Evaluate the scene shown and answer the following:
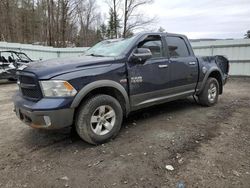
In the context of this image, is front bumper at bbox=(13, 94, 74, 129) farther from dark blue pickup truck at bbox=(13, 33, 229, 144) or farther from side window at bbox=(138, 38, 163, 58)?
side window at bbox=(138, 38, 163, 58)

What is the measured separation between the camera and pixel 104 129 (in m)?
3.64

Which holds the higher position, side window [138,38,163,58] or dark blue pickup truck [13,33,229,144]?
side window [138,38,163,58]

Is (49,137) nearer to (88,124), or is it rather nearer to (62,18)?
(88,124)

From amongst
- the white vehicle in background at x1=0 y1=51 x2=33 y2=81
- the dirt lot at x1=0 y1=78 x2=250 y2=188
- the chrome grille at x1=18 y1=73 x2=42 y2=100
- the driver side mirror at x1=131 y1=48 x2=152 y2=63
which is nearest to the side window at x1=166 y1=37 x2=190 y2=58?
the driver side mirror at x1=131 y1=48 x2=152 y2=63

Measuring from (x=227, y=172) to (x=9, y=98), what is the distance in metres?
6.99

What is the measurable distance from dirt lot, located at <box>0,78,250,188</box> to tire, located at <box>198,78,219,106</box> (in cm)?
77

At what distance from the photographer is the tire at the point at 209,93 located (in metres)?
5.62

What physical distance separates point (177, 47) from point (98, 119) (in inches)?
101

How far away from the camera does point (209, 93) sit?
5.73 metres

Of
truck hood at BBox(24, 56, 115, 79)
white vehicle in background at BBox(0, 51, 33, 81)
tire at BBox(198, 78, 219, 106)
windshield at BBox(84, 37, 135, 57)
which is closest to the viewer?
truck hood at BBox(24, 56, 115, 79)

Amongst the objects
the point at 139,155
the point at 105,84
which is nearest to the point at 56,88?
the point at 105,84

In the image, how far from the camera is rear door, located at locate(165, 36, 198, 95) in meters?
4.70

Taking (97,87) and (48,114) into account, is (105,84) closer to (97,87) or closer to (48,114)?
(97,87)

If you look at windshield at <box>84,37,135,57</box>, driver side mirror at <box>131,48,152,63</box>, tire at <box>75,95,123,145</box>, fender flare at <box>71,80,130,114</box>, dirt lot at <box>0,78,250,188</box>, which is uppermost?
windshield at <box>84,37,135,57</box>
